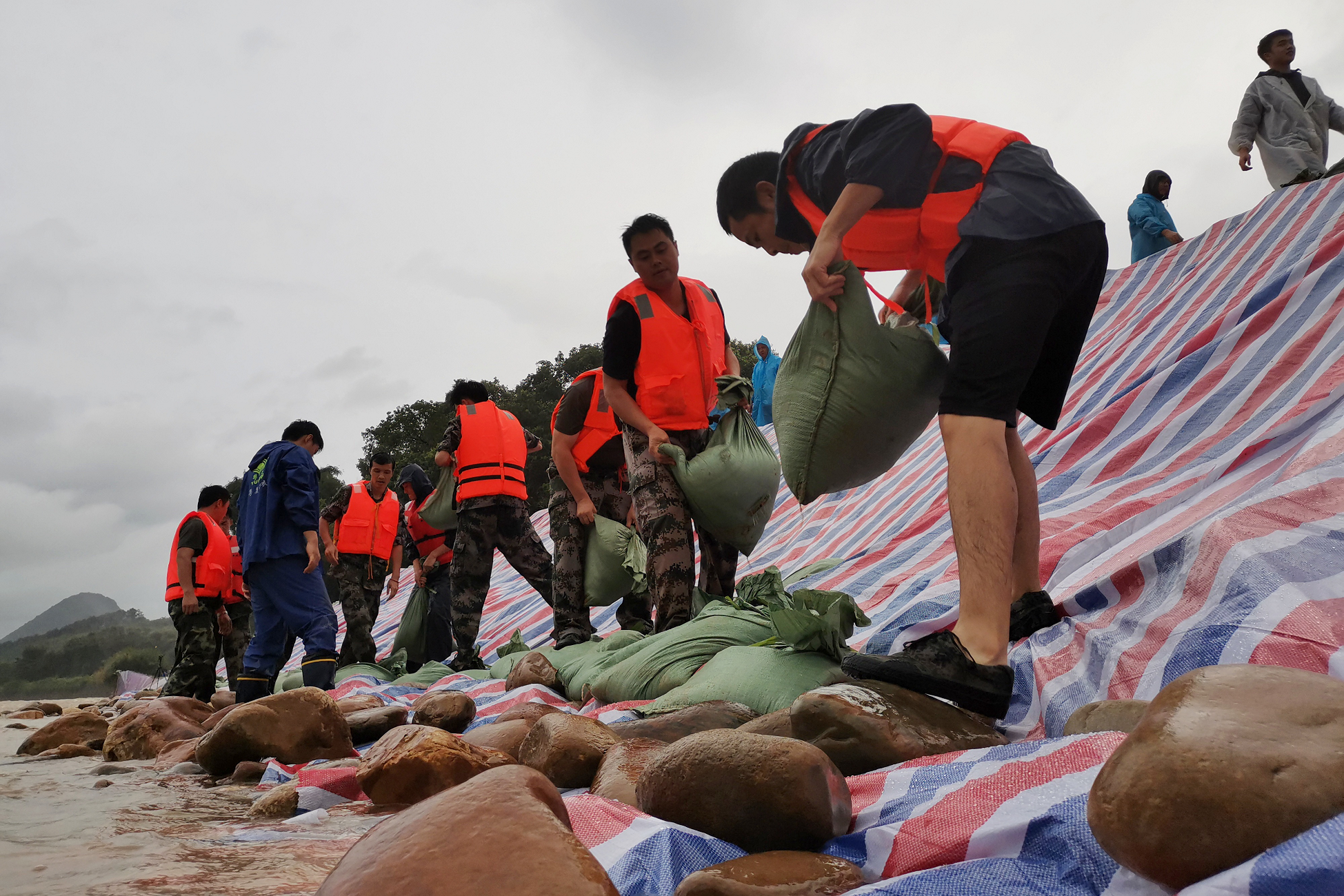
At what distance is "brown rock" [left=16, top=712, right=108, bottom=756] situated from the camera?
372 centimetres

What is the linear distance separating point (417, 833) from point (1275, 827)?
0.74 meters

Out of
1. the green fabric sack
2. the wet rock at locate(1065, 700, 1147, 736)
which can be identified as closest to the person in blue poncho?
the green fabric sack

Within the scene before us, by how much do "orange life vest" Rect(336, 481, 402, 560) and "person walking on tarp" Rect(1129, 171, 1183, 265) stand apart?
5.57m

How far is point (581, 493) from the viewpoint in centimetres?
372

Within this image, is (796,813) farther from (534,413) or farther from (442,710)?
(534,413)

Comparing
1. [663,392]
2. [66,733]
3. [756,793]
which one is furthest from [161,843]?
[66,733]

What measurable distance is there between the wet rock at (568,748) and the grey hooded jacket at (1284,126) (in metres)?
5.55

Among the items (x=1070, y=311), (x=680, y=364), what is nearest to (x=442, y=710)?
(x=680, y=364)

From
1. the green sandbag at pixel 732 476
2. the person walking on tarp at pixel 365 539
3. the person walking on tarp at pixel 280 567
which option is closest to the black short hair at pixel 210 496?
the person walking on tarp at pixel 365 539

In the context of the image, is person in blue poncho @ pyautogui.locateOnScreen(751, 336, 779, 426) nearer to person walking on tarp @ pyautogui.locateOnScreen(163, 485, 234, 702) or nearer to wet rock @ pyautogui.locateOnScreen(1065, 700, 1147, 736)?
person walking on tarp @ pyautogui.locateOnScreen(163, 485, 234, 702)

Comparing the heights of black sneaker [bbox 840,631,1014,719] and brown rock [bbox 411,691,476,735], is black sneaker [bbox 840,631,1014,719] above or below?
above

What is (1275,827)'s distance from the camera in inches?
26.2

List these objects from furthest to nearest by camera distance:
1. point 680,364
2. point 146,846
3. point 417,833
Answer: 1. point 680,364
2. point 146,846
3. point 417,833

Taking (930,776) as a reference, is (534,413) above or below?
above
